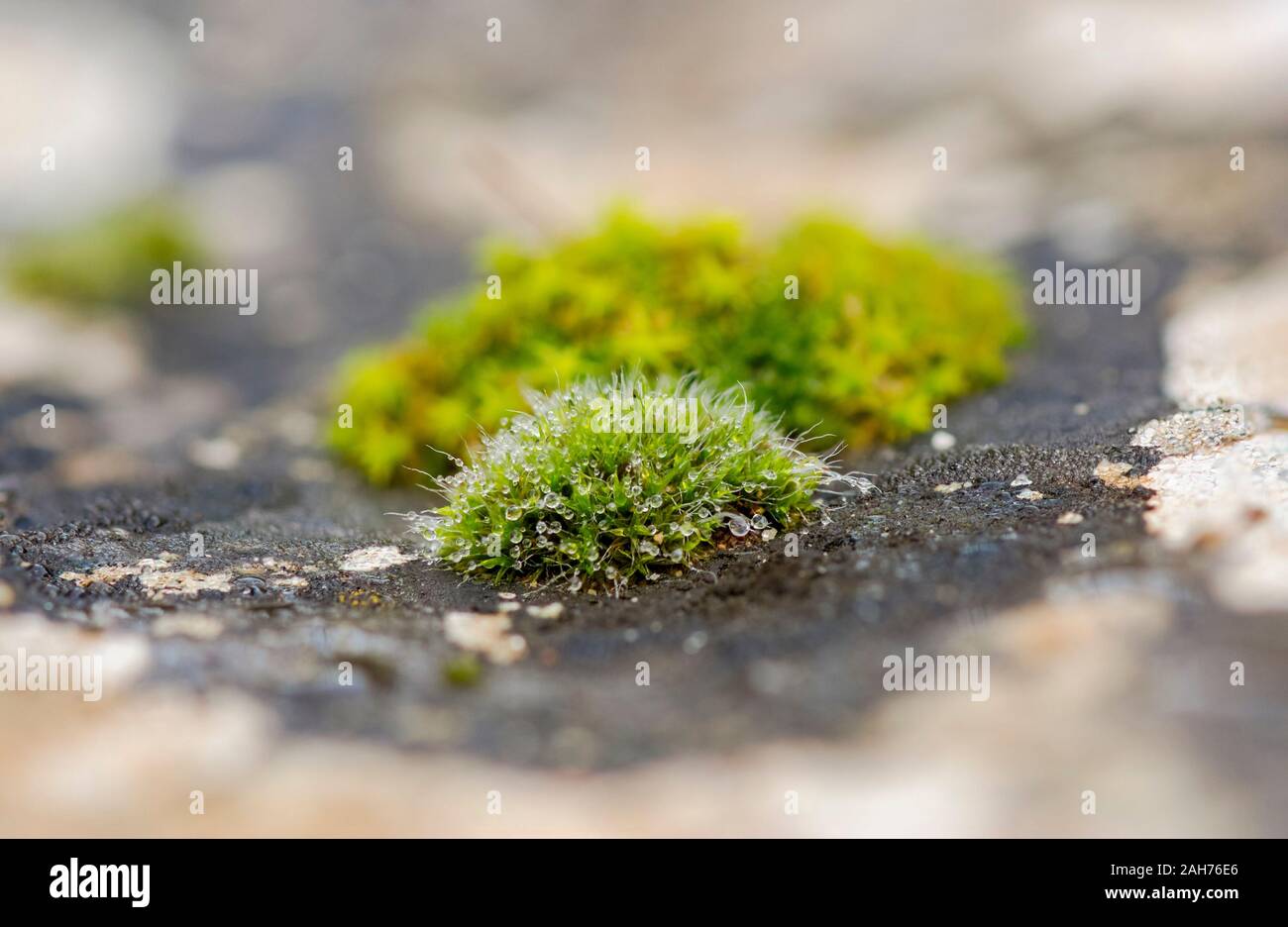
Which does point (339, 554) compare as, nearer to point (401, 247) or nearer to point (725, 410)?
point (725, 410)

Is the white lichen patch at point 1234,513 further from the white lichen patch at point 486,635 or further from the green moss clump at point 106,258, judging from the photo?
the green moss clump at point 106,258

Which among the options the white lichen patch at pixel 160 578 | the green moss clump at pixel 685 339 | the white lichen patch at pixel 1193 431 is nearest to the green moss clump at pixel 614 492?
the green moss clump at pixel 685 339

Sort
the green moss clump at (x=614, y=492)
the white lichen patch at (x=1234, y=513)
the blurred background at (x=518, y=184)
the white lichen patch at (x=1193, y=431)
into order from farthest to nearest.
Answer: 1. the white lichen patch at (x=1193, y=431)
2. the green moss clump at (x=614, y=492)
3. the white lichen patch at (x=1234, y=513)
4. the blurred background at (x=518, y=184)

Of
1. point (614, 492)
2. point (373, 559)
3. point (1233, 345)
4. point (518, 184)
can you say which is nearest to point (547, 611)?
A: point (614, 492)

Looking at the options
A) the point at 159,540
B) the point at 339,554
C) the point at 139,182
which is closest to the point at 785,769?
→ the point at 339,554

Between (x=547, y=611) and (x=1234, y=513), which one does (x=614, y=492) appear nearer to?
(x=547, y=611)

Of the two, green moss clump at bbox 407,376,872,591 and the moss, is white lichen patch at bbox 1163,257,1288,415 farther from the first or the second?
the moss
